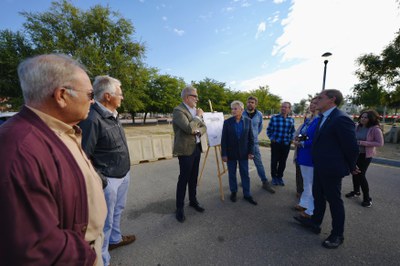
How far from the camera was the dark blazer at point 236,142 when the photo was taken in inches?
145

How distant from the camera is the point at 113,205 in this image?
2.06 meters

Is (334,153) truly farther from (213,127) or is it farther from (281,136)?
(213,127)

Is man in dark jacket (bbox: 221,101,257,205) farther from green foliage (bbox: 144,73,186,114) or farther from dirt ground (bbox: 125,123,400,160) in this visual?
green foliage (bbox: 144,73,186,114)

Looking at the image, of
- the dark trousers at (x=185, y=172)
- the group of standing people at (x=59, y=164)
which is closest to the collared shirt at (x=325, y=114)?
the group of standing people at (x=59, y=164)

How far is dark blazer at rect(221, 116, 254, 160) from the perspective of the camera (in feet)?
12.1

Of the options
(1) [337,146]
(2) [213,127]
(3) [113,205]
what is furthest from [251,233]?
(2) [213,127]

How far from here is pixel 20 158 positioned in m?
0.74

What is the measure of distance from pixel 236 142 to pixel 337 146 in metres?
1.69

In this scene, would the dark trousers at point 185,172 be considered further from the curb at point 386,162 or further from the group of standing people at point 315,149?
the curb at point 386,162

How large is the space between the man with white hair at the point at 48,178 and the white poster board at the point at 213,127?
3.31m

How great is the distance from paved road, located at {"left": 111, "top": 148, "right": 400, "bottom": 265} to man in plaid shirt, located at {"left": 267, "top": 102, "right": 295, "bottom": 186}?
0.52m

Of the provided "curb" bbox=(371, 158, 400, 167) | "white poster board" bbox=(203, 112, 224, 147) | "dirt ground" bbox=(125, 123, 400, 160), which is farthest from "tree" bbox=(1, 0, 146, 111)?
"curb" bbox=(371, 158, 400, 167)

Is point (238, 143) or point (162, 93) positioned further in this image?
point (162, 93)

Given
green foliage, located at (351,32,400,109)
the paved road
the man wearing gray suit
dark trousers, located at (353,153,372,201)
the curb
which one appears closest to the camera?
the paved road
